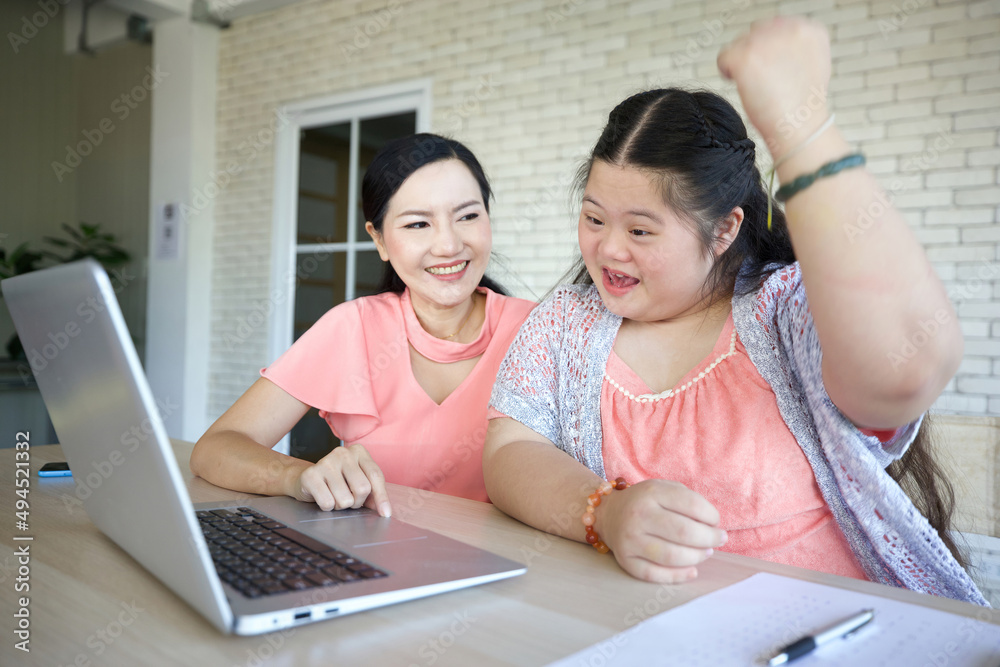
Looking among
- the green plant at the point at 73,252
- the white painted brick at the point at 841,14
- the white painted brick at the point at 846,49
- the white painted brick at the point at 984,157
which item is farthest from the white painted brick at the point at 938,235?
the green plant at the point at 73,252

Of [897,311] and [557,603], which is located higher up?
[897,311]

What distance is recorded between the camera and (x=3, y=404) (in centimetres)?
493

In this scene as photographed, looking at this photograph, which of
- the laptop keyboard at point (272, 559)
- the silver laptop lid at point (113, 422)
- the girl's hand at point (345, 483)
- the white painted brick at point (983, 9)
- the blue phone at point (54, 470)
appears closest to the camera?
the silver laptop lid at point (113, 422)

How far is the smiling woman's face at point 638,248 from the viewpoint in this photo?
3.66ft

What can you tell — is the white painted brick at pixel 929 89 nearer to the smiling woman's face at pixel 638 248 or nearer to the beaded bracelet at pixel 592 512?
the smiling woman's face at pixel 638 248

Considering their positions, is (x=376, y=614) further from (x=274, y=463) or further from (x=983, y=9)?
(x=983, y=9)

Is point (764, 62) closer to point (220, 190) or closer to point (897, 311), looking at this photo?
point (897, 311)

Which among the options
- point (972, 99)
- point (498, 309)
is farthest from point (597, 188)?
point (972, 99)

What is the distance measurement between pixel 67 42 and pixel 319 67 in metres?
2.36

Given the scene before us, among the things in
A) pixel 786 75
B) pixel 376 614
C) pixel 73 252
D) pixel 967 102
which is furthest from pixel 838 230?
pixel 73 252

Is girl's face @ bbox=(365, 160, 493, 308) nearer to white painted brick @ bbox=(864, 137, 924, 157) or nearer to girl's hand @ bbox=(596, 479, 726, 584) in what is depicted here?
girl's hand @ bbox=(596, 479, 726, 584)

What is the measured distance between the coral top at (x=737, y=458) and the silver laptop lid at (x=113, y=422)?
29.2 inches

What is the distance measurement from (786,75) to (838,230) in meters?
0.17

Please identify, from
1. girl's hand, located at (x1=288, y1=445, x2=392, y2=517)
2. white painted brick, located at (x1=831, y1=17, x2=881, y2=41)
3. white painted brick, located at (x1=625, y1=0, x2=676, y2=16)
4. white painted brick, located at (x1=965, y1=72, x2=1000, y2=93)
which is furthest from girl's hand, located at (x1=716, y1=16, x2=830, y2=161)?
white painted brick, located at (x1=625, y1=0, x2=676, y2=16)
